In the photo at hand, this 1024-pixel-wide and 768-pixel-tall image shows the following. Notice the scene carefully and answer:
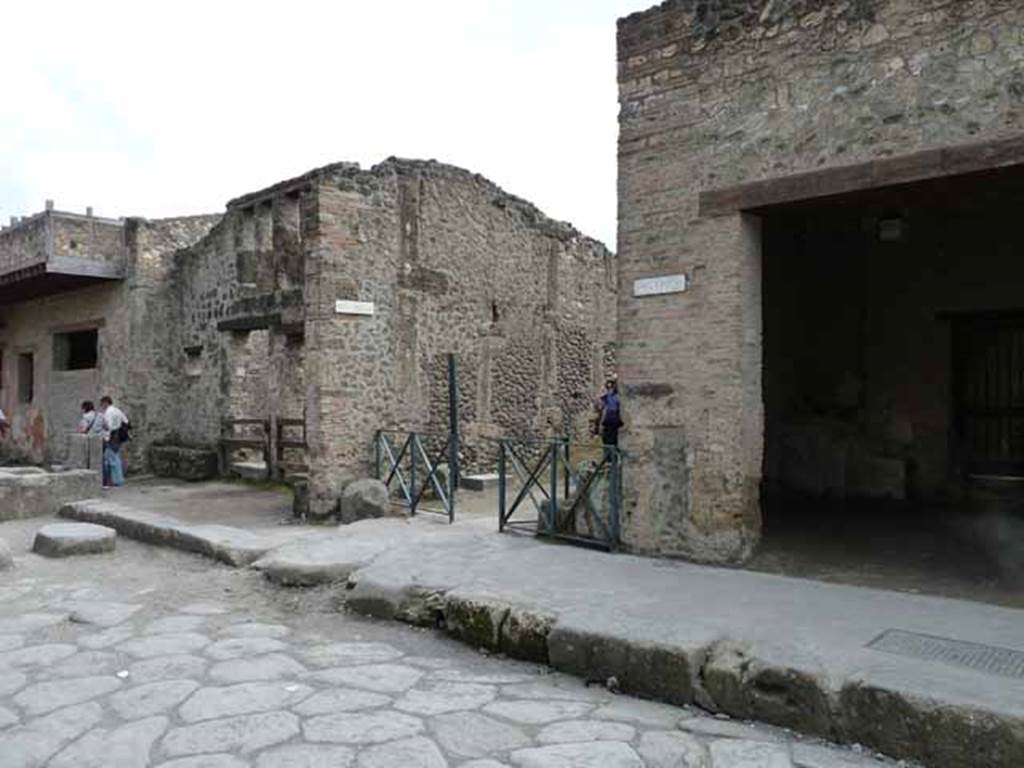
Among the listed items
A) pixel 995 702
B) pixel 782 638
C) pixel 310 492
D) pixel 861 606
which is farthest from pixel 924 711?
pixel 310 492

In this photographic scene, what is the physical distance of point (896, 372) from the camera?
8.62 m

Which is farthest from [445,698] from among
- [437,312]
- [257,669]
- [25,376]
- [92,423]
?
[25,376]

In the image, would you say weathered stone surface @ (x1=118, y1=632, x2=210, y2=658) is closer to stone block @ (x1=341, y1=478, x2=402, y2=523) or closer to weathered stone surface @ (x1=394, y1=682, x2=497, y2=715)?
weathered stone surface @ (x1=394, y1=682, x2=497, y2=715)

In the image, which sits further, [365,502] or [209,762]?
[365,502]

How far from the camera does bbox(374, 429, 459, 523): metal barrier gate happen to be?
9.26 m

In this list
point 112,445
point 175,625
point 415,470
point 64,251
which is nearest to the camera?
point 175,625

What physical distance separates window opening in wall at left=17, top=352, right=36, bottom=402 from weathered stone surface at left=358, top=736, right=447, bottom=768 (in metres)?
18.3

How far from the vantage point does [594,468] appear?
7.17 m

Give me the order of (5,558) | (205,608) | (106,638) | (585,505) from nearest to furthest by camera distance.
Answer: (106,638)
(205,608)
(585,505)
(5,558)

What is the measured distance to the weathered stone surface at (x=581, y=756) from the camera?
131 inches

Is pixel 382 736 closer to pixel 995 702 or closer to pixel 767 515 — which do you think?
pixel 995 702

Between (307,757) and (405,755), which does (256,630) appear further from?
(405,755)

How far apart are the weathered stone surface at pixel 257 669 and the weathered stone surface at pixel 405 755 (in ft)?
3.85

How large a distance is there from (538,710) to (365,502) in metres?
5.60
